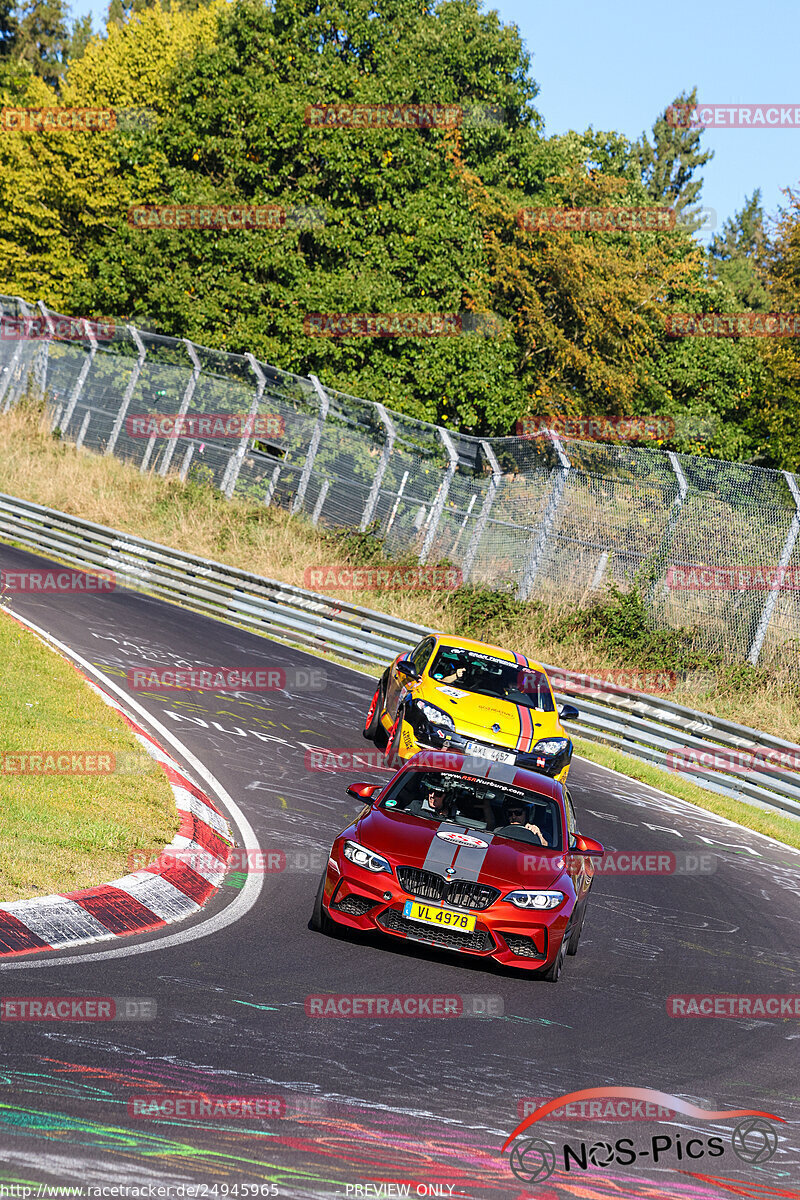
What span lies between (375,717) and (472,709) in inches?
87.1

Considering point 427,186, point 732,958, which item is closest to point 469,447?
point 427,186

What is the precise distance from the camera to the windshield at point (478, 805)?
9109 mm

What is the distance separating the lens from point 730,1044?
764 cm

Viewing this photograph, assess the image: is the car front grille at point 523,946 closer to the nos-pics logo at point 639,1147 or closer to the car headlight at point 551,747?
the nos-pics logo at point 639,1147

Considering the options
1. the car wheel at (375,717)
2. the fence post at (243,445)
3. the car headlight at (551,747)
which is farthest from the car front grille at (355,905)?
the fence post at (243,445)

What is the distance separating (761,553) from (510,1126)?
16403 millimetres

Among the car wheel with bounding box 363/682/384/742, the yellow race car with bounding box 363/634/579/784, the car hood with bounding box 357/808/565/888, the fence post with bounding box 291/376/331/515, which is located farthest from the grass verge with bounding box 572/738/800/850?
the fence post with bounding box 291/376/331/515

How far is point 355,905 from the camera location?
26.6 ft

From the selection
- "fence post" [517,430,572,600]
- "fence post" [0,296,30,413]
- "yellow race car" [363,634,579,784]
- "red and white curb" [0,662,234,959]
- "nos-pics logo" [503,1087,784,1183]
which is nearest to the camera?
"nos-pics logo" [503,1087,784,1183]

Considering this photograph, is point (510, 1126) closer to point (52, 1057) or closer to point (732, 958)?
point (52, 1057)

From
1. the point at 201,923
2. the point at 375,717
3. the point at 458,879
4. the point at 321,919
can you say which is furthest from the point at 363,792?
the point at 375,717

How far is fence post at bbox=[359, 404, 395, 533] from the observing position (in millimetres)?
25250

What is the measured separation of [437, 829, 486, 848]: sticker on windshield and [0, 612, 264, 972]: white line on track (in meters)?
1.42

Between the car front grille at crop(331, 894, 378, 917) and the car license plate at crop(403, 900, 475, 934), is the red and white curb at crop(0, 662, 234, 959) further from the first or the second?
the car license plate at crop(403, 900, 475, 934)
